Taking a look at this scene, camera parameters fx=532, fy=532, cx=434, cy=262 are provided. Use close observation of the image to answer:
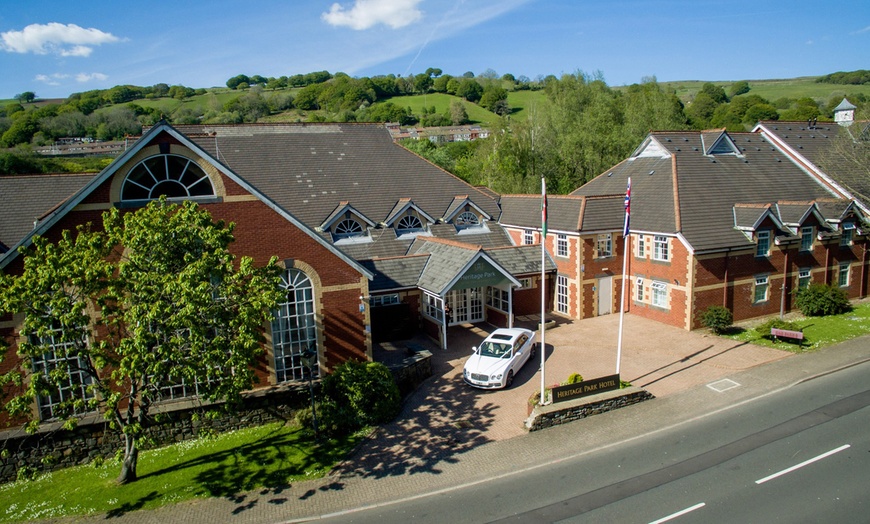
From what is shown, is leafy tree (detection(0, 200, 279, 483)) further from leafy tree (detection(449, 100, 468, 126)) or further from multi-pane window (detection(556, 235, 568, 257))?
leafy tree (detection(449, 100, 468, 126))

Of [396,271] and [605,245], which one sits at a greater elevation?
[605,245]

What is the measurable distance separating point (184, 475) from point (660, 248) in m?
24.1

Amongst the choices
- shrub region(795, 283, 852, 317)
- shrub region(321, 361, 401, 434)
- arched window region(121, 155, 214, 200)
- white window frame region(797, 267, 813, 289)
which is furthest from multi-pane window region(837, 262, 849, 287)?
arched window region(121, 155, 214, 200)

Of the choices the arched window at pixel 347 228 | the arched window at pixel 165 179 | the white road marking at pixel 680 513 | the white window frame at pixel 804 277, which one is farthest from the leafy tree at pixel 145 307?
the white window frame at pixel 804 277

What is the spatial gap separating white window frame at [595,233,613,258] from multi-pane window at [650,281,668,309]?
9.76 feet

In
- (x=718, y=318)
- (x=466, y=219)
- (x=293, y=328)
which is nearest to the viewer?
(x=293, y=328)

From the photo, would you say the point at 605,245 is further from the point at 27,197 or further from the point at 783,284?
the point at 27,197

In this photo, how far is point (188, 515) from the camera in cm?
1352

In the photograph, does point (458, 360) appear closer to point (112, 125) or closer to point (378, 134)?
point (378, 134)

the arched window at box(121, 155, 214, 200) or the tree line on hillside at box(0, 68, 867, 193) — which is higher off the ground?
the tree line on hillside at box(0, 68, 867, 193)

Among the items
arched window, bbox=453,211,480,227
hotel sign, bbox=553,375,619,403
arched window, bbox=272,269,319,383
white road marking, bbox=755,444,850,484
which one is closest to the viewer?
white road marking, bbox=755,444,850,484

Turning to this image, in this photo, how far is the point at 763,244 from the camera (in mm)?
28531

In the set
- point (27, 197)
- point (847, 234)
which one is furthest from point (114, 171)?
point (847, 234)

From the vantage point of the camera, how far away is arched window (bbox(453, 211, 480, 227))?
109 feet
